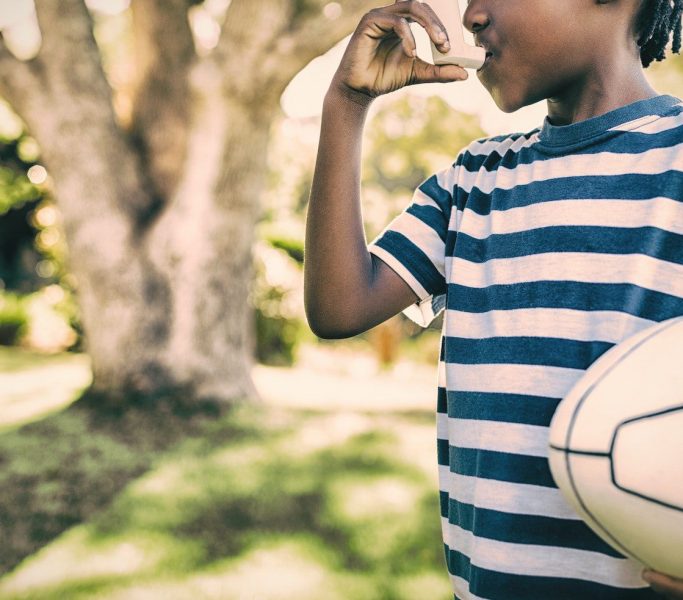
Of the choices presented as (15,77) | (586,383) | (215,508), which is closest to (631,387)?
(586,383)

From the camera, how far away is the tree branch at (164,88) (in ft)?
18.3

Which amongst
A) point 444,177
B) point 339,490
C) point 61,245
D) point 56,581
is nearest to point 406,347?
point 61,245

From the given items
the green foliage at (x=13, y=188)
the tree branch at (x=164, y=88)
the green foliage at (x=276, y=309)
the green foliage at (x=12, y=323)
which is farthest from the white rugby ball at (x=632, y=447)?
the green foliage at (x=13, y=188)

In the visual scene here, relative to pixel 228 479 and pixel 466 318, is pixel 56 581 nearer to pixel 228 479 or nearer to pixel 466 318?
pixel 228 479

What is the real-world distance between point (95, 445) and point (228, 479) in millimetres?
1087

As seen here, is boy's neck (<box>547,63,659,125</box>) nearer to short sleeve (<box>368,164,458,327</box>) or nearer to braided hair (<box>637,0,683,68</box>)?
braided hair (<box>637,0,683,68</box>)

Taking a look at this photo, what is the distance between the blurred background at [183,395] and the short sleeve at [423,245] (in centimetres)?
171

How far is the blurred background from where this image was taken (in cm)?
324

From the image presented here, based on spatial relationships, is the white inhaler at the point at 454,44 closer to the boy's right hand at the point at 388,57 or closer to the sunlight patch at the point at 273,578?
the boy's right hand at the point at 388,57

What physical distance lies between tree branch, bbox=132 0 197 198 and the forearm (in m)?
4.43

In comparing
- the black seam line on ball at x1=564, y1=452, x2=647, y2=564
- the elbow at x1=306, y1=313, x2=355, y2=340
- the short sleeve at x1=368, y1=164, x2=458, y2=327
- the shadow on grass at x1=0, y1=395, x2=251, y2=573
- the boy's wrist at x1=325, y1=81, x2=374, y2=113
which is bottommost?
the shadow on grass at x1=0, y1=395, x2=251, y2=573

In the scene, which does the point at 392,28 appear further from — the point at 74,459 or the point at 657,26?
the point at 74,459

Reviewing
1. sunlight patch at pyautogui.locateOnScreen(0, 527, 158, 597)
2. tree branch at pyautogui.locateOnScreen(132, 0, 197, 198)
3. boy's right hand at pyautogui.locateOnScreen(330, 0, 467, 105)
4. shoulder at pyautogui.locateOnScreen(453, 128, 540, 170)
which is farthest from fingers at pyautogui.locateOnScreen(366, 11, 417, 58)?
tree branch at pyautogui.locateOnScreen(132, 0, 197, 198)

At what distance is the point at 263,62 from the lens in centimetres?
509
